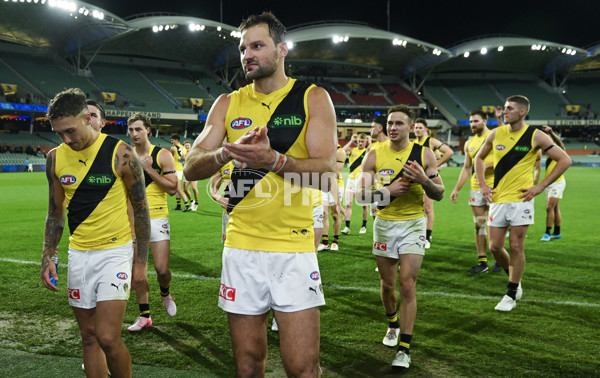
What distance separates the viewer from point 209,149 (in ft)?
8.64

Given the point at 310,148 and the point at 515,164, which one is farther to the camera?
the point at 515,164

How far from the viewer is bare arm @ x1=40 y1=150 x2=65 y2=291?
3.50 metres

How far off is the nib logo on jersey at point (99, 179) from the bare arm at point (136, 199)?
9cm

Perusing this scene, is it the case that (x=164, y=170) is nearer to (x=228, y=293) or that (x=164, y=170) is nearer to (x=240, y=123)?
(x=240, y=123)

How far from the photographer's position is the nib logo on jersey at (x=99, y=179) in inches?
135

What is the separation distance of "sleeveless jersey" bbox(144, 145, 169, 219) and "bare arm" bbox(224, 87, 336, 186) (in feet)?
12.3

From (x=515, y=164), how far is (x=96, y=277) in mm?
5185

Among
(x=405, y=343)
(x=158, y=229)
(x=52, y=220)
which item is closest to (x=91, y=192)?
(x=52, y=220)

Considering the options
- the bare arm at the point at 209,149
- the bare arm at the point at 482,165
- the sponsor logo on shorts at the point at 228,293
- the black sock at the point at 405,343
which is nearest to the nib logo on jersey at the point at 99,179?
the bare arm at the point at 209,149

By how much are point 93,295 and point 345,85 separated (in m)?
66.8

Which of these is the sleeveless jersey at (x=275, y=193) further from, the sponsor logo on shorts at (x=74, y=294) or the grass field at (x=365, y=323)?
the grass field at (x=365, y=323)

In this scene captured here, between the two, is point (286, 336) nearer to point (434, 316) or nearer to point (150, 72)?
point (434, 316)

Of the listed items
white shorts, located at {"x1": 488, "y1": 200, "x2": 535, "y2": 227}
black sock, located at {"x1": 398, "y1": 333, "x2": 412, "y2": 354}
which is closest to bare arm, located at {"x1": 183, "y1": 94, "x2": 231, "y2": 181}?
black sock, located at {"x1": 398, "y1": 333, "x2": 412, "y2": 354}

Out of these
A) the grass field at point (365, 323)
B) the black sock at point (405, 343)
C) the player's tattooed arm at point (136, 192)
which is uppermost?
the player's tattooed arm at point (136, 192)
